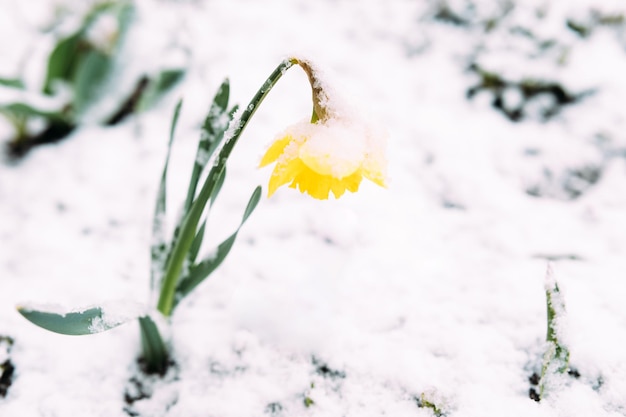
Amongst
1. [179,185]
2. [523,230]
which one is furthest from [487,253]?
[179,185]

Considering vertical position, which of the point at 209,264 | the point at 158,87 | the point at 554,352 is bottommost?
the point at 554,352

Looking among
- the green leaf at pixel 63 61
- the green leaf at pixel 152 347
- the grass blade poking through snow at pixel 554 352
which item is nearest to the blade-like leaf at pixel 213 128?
the green leaf at pixel 152 347

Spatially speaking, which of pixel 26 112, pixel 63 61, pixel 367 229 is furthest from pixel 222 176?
pixel 63 61

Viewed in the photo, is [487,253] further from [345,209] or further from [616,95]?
[616,95]

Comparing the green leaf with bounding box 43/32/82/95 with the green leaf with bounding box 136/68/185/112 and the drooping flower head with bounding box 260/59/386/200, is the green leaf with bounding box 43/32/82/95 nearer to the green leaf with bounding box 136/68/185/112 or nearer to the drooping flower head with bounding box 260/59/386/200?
the green leaf with bounding box 136/68/185/112

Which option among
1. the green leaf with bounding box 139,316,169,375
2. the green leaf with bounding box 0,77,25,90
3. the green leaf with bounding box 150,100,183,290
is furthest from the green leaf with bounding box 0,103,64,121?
the green leaf with bounding box 139,316,169,375

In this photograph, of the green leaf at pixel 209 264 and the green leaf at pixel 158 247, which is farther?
the green leaf at pixel 158 247

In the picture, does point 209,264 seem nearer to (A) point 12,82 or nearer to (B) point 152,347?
(B) point 152,347

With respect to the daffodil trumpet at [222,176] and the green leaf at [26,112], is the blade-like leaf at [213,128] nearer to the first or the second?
the daffodil trumpet at [222,176]
